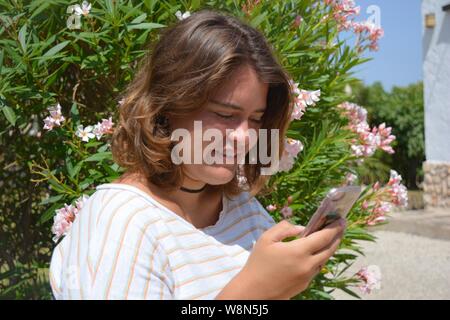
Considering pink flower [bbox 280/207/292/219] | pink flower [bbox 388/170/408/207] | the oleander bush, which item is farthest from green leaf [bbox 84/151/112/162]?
pink flower [bbox 388/170/408/207]

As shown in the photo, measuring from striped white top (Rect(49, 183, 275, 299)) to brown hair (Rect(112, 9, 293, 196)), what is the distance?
0.14m

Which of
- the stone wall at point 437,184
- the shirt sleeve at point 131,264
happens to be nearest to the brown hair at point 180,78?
the shirt sleeve at point 131,264

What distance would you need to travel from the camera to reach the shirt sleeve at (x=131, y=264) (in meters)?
1.04

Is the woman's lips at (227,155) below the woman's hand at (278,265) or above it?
above

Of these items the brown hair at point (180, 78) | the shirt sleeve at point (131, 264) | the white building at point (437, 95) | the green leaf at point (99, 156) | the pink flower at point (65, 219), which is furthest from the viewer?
the white building at point (437, 95)

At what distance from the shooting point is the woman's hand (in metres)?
1.10

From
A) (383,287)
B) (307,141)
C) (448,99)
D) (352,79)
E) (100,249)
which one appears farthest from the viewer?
(448,99)

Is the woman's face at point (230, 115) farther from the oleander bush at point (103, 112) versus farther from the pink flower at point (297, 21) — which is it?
the pink flower at point (297, 21)

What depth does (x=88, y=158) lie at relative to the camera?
6.59ft

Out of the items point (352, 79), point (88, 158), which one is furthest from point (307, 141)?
point (88, 158)

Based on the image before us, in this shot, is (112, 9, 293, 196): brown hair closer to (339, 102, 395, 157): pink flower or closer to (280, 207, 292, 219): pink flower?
(280, 207, 292, 219): pink flower

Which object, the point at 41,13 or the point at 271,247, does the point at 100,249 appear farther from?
the point at 41,13

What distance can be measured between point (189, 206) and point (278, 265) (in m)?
0.34

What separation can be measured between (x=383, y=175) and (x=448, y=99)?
2.99 meters
